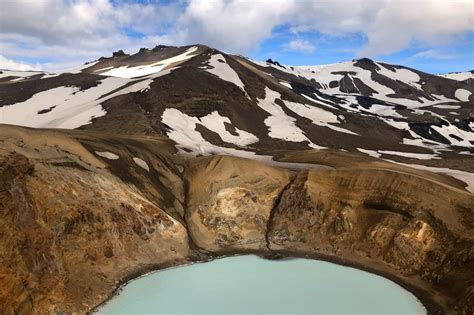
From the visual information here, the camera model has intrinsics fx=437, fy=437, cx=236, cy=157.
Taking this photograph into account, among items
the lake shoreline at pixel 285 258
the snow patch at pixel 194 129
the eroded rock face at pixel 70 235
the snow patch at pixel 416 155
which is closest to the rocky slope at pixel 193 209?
the eroded rock face at pixel 70 235

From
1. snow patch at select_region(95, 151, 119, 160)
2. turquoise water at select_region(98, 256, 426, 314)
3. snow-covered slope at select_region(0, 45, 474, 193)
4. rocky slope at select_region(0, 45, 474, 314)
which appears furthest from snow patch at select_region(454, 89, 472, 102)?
snow patch at select_region(95, 151, 119, 160)

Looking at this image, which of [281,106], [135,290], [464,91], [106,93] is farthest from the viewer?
[464,91]

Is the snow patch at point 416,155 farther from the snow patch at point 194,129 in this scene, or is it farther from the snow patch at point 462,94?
the snow patch at point 462,94

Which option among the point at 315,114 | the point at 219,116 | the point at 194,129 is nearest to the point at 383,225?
the point at 194,129

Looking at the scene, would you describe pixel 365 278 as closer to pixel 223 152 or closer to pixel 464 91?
pixel 223 152

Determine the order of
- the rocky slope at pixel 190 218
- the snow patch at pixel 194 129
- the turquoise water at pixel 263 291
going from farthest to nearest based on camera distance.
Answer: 1. the snow patch at pixel 194 129
2. the rocky slope at pixel 190 218
3. the turquoise water at pixel 263 291

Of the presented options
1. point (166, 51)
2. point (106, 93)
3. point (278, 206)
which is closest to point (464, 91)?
point (166, 51)

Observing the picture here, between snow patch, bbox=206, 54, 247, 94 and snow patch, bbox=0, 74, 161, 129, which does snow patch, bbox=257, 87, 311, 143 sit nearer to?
snow patch, bbox=206, 54, 247, 94
